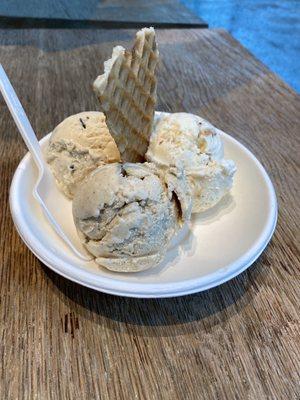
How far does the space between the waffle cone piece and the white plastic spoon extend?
9.1 inches

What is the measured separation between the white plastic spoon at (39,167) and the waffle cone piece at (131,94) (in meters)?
0.23

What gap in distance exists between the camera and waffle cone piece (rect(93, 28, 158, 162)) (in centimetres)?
82

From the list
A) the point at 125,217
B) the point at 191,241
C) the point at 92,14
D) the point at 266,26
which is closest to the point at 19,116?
the point at 125,217

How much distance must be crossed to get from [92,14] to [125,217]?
2128 millimetres

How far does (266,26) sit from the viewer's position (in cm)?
334

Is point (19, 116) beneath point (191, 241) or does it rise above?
above

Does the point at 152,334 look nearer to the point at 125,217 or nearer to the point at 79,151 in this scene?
the point at 125,217

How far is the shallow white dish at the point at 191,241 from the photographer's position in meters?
0.74

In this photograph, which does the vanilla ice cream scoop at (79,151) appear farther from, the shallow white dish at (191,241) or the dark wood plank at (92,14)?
the dark wood plank at (92,14)

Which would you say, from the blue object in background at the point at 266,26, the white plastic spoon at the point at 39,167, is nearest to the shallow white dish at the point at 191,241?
the white plastic spoon at the point at 39,167

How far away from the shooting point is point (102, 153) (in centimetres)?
97

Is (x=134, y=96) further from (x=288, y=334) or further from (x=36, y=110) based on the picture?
(x=36, y=110)

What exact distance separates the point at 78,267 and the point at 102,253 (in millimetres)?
74

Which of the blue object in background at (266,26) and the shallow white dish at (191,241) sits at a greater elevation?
the blue object in background at (266,26)
